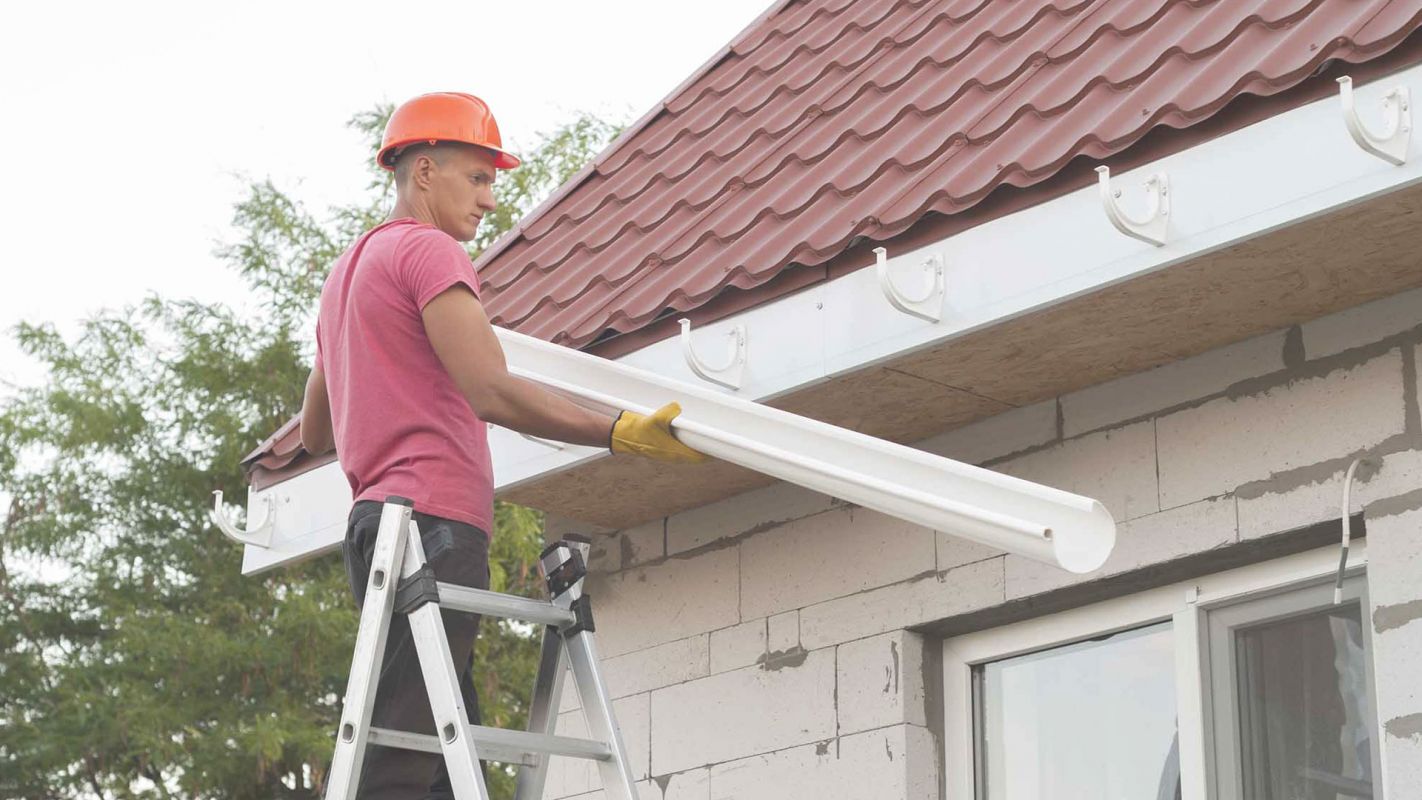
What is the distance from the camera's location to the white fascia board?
363cm

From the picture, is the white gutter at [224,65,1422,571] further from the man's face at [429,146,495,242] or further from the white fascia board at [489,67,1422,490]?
the man's face at [429,146,495,242]

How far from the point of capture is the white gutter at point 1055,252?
3.63 metres

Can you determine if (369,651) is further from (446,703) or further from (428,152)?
(428,152)

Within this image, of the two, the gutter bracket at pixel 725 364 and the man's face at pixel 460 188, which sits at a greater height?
the man's face at pixel 460 188

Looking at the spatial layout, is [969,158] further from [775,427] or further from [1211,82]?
[775,427]

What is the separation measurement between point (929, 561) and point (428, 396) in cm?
172

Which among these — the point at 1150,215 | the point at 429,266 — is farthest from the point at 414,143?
the point at 1150,215

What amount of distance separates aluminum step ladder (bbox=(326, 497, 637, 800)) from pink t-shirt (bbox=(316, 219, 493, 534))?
0.21 meters

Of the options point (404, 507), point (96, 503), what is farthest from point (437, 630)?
point (96, 503)

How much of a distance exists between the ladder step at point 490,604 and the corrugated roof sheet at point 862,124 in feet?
4.24

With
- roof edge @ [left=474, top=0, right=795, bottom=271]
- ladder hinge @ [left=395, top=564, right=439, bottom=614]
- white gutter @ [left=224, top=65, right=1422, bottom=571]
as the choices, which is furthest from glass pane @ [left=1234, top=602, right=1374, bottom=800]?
roof edge @ [left=474, top=0, right=795, bottom=271]

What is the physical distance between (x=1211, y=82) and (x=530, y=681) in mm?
13596

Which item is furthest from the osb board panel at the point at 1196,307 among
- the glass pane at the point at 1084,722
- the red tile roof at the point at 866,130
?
the glass pane at the point at 1084,722

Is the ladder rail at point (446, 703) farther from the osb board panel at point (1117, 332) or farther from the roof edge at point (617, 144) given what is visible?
the roof edge at point (617, 144)
